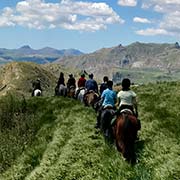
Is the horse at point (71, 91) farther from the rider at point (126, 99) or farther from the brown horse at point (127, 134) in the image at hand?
the brown horse at point (127, 134)

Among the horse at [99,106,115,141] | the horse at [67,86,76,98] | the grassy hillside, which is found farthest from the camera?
the horse at [67,86,76,98]

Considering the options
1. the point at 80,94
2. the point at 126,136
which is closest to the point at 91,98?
the point at 80,94

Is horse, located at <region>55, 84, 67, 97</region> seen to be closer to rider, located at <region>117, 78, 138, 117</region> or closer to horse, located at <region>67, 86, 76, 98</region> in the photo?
horse, located at <region>67, 86, 76, 98</region>

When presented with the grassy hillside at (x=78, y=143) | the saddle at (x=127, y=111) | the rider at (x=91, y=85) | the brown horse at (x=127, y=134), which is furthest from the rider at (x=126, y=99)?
the rider at (x=91, y=85)

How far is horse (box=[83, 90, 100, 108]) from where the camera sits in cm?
3037

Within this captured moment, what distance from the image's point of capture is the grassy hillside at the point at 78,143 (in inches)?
555

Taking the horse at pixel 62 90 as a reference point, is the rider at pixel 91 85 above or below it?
above

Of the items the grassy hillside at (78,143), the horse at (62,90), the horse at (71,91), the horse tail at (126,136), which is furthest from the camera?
the horse at (62,90)

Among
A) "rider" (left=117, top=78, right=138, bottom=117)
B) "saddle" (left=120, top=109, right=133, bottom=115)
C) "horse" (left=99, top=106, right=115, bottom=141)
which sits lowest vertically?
"horse" (left=99, top=106, right=115, bottom=141)

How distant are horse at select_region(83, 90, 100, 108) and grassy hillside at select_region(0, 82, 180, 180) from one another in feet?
1.95

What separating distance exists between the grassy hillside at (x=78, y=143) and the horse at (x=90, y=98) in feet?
1.95

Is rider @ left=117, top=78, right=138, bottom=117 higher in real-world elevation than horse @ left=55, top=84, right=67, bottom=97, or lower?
higher

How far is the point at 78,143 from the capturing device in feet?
64.2

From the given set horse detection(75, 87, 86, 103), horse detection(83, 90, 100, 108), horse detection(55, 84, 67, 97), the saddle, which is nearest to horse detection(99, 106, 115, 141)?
the saddle
